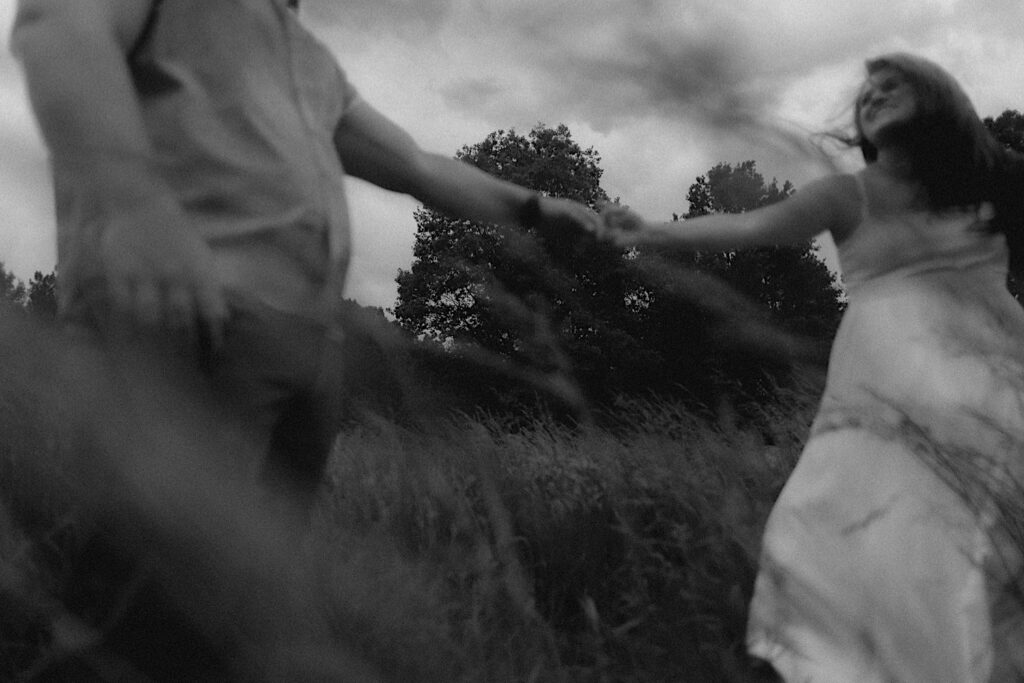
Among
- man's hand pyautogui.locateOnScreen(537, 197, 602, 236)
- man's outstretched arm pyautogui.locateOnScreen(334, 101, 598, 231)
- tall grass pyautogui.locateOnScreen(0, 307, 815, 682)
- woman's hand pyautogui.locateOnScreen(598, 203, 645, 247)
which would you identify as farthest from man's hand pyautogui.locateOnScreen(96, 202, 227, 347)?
woman's hand pyautogui.locateOnScreen(598, 203, 645, 247)

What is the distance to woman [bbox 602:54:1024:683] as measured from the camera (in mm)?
1354

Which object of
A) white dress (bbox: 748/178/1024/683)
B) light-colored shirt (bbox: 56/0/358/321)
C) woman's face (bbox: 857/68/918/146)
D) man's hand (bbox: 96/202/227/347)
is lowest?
white dress (bbox: 748/178/1024/683)

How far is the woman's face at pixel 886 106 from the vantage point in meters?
1.22

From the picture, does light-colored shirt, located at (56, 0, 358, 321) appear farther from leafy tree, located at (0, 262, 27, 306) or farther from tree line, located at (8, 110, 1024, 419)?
leafy tree, located at (0, 262, 27, 306)

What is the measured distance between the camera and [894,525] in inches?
72.9

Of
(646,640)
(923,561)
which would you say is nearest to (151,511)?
(646,640)

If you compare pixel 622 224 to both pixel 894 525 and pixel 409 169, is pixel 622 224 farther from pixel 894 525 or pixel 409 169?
→ pixel 894 525

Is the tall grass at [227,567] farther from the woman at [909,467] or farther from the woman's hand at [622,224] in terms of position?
the woman's hand at [622,224]

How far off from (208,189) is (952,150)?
102cm

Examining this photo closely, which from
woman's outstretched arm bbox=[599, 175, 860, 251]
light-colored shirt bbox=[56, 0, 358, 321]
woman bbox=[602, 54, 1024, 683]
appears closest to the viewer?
woman's outstretched arm bbox=[599, 175, 860, 251]

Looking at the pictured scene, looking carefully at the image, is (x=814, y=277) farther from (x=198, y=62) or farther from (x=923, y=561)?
(x=923, y=561)

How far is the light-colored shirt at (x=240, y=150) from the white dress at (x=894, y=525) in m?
0.98

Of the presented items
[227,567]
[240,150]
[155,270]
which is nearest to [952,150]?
[240,150]

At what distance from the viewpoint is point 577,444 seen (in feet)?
12.7
